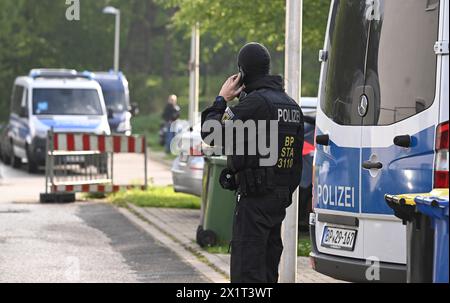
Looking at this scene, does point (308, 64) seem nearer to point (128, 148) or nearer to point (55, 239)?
point (128, 148)

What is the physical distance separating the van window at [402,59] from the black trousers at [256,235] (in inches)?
44.5

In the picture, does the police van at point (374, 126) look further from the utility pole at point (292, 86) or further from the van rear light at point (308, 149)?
the van rear light at point (308, 149)

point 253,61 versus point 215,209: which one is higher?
point 253,61

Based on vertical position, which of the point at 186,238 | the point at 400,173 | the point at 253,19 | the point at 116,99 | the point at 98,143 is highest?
the point at 253,19

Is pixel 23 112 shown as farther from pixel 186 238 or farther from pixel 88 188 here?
pixel 186 238

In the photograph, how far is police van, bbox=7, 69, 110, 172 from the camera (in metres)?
28.1

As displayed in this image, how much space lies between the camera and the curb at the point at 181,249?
39.0ft

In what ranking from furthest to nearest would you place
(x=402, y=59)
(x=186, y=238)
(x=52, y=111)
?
1. (x=52, y=111)
2. (x=186, y=238)
3. (x=402, y=59)

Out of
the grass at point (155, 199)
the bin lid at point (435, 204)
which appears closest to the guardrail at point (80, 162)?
the grass at point (155, 199)

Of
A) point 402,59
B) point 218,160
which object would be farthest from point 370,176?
point 218,160

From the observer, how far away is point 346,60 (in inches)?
370

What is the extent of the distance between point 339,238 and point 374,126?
2.99 ft

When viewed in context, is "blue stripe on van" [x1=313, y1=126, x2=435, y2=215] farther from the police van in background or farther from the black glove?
the police van in background
